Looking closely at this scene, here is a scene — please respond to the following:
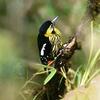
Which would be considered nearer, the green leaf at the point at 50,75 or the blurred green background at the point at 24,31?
the green leaf at the point at 50,75

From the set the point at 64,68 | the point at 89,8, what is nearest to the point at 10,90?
the point at 64,68

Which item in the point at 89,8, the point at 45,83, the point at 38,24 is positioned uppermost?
the point at 38,24

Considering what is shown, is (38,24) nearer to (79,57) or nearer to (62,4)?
(62,4)

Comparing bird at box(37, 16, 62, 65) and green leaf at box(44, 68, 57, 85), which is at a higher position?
bird at box(37, 16, 62, 65)

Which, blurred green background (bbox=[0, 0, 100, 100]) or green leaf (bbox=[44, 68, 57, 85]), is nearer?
green leaf (bbox=[44, 68, 57, 85])
